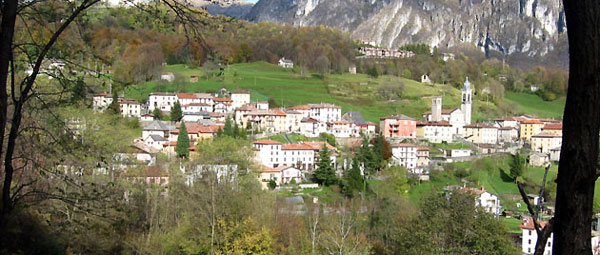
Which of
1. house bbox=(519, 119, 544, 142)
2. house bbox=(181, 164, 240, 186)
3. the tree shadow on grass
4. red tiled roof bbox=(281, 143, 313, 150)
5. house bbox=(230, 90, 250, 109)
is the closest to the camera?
house bbox=(181, 164, 240, 186)

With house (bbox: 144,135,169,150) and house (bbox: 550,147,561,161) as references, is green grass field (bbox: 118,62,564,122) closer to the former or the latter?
house (bbox: 144,135,169,150)

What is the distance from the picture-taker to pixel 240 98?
5578 centimetres

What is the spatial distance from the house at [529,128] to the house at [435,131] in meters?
8.55

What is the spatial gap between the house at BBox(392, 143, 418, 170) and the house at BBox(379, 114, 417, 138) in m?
6.73

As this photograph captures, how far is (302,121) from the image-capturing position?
50.2 m

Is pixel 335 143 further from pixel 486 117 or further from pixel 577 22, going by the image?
pixel 577 22

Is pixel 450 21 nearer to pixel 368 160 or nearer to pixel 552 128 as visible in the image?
pixel 552 128

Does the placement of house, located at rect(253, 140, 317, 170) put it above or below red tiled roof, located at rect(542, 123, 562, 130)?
below

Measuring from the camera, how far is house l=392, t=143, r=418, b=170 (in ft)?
144

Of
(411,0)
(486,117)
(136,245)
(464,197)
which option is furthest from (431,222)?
(411,0)

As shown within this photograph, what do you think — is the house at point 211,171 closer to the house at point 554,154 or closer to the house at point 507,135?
the house at point 554,154

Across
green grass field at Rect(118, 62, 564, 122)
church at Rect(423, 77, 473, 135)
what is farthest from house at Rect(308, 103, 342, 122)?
church at Rect(423, 77, 473, 135)

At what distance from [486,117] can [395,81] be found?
1161 cm

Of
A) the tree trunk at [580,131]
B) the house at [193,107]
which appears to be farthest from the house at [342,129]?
the tree trunk at [580,131]
